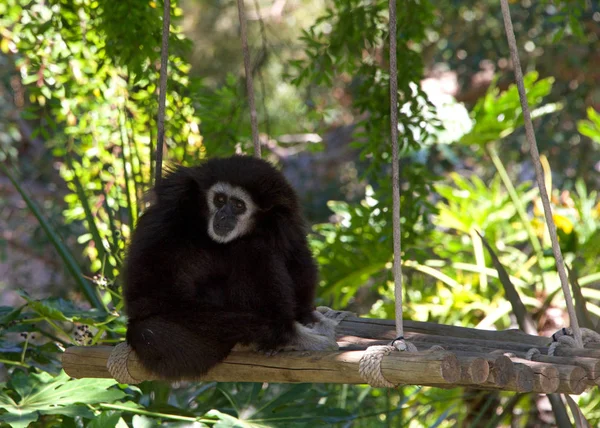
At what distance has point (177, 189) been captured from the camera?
2408 millimetres

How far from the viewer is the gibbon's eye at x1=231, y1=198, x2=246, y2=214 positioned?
239cm

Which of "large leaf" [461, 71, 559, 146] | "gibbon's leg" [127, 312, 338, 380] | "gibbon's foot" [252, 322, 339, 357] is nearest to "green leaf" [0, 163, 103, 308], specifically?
"gibbon's leg" [127, 312, 338, 380]

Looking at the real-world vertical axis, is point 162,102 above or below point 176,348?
above

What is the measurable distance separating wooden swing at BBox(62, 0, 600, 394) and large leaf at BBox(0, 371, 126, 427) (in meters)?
0.10

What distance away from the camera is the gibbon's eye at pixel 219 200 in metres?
2.42

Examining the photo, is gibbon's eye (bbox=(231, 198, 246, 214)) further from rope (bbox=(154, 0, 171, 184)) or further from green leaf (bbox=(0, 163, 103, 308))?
green leaf (bbox=(0, 163, 103, 308))

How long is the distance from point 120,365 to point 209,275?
1.19 ft

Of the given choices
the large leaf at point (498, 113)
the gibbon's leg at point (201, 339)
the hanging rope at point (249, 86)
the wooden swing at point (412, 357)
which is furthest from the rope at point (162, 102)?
the large leaf at point (498, 113)

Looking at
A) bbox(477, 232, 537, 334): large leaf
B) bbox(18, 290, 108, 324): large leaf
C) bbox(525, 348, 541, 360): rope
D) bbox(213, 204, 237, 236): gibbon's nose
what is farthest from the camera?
bbox(477, 232, 537, 334): large leaf

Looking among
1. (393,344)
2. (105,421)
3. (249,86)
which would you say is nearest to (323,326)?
(393,344)

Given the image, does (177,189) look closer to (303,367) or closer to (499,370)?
(303,367)

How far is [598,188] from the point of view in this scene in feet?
22.1

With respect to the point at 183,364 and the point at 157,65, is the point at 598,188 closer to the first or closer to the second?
the point at 157,65

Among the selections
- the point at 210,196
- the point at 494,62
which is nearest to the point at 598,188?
the point at 494,62
